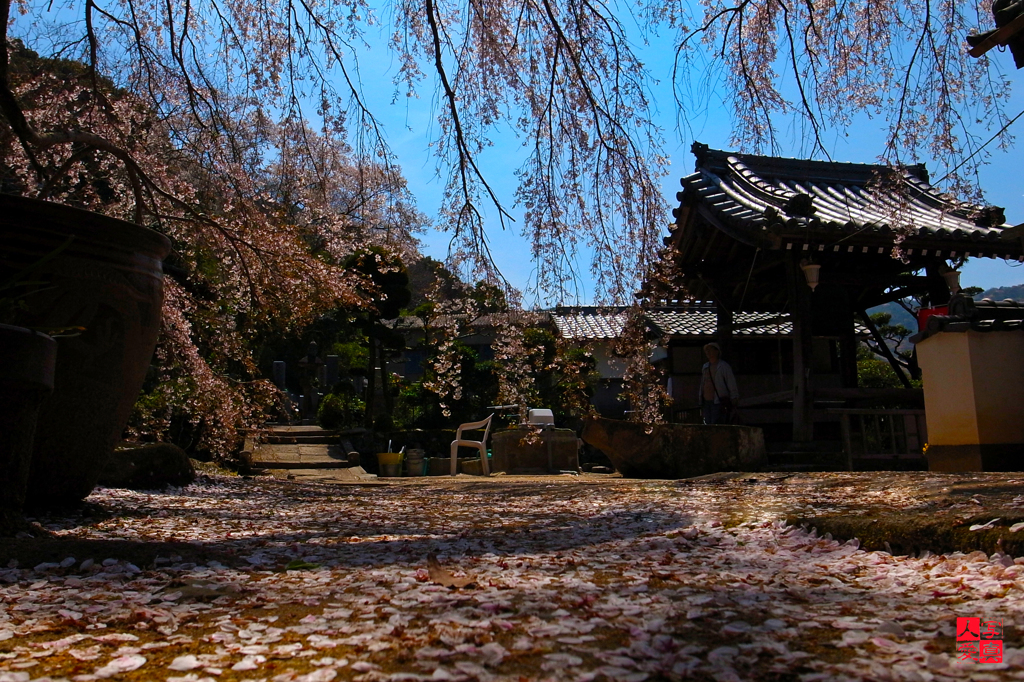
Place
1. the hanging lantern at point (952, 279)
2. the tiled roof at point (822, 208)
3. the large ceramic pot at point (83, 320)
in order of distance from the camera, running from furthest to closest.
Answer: the hanging lantern at point (952, 279) < the tiled roof at point (822, 208) < the large ceramic pot at point (83, 320)

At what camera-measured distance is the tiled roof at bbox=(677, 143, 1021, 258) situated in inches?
275

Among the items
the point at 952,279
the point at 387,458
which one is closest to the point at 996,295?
the point at 952,279

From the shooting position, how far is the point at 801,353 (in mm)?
7625

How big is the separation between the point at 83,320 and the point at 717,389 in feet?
22.4

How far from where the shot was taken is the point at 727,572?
7.00ft

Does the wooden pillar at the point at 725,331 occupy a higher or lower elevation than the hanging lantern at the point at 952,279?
lower

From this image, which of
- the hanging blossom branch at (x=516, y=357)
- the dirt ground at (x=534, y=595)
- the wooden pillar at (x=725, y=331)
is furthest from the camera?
the wooden pillar at (x=725, y=331)

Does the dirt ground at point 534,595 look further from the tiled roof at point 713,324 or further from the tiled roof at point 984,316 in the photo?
the tiled roof at point 713,324

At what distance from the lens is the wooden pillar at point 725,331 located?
30.8 feet

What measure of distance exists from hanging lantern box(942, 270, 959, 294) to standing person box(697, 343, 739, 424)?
2.40 m

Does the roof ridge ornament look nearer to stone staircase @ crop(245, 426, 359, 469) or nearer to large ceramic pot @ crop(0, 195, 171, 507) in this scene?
large ceramic pot @ crop(0, 195, 171, 507)

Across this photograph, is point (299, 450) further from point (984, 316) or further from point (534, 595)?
point (534, 595)

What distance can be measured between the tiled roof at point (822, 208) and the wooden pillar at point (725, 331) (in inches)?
58.9

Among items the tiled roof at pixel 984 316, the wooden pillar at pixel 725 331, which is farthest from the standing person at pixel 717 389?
the tiled roof at pixel 984 316
